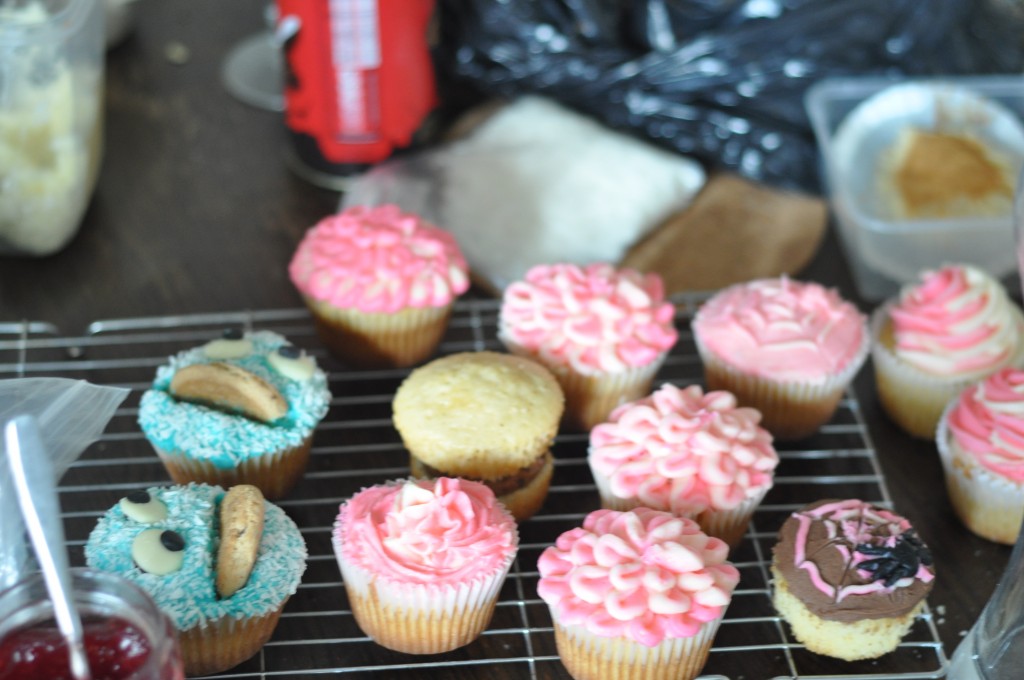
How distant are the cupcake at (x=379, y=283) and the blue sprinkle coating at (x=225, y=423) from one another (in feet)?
0.54

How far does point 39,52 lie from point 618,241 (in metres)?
0.84

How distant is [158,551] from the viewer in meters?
1.14

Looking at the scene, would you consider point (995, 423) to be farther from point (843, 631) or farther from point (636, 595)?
point (636, 595)

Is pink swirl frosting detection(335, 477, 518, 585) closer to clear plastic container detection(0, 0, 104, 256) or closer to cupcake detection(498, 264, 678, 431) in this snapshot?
cupcake detection(498, 264, 678, 431)

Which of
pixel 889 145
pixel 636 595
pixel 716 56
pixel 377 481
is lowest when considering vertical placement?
pixel 377 481

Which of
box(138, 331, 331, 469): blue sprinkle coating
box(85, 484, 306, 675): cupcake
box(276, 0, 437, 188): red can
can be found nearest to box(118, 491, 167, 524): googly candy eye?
box(85, 484, 306, 675): cupcake

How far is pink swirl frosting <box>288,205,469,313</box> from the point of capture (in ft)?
4.97

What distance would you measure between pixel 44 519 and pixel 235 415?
1.28 ft

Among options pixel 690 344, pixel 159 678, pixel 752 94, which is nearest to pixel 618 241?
pixel 690 344

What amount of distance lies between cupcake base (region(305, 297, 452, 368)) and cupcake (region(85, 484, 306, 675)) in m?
0.38

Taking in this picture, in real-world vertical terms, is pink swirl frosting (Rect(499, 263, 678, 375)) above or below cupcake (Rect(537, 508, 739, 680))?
above

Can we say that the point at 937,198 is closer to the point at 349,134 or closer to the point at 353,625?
the point at 349,134

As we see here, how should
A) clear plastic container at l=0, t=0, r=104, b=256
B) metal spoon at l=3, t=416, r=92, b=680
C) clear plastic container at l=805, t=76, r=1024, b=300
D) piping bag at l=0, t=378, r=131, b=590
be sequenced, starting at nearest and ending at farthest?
metal spoon at l=3, t=416, r=92, b=680 < piping bag at l=0, t=378, r=131, b=590 < clear plastic container at l=0, t=0, r=104, b=256 < clear plastic container at l=805, t=76, r=1024, b=300

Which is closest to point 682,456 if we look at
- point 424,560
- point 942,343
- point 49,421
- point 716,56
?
point 424,560
